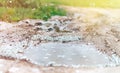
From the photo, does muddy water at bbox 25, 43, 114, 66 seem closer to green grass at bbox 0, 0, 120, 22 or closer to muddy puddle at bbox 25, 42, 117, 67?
muddy puddle at bbox 25, 42, 117, 67

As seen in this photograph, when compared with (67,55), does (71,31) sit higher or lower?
higher

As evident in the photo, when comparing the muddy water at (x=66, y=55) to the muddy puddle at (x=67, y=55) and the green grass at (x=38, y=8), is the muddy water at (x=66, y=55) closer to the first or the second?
the muddy puddle at (x=67, y=55)

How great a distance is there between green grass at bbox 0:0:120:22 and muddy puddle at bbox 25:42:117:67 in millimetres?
334

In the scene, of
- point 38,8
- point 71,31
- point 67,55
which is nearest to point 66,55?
point 67,55

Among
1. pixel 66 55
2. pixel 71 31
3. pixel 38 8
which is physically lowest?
pixel 66 55

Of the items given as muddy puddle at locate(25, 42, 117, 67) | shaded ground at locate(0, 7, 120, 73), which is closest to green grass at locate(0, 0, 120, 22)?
shaded ground at locate(0, 7, 120, 73)

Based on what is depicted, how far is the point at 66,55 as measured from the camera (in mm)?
3363

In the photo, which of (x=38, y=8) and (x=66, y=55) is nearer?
(x=66, y=55)

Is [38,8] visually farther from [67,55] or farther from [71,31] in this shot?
[67,55]

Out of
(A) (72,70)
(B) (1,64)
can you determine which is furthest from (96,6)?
(B) (1,64)

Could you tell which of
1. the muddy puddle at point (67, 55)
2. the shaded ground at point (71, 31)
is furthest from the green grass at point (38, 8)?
the muddy puddle at point (67, 55)

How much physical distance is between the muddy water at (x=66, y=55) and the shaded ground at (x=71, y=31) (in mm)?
54

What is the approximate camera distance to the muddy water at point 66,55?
326 centimetres

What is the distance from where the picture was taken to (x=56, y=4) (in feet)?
12.2
